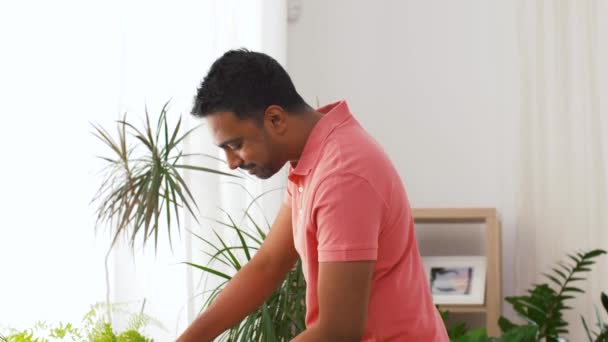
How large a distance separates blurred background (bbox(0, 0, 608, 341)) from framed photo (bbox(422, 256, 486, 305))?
18cm

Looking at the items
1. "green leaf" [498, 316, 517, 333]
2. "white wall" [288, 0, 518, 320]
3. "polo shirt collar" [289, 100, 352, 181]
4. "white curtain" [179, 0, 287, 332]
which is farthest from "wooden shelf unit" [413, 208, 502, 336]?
"polo shirt collar" [289, 100, 352, 181]

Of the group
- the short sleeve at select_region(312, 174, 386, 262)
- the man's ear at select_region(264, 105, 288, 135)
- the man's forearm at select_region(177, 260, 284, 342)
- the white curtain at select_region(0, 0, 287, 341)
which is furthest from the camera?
the white curtain at select_region(0, 0, 287, 341)

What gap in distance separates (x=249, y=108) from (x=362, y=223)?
0.26 m

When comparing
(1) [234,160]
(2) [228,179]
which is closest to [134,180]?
(2) [228,179]

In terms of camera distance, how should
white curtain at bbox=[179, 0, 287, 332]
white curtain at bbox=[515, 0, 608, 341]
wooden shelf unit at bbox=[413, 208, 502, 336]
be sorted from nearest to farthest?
white curtain at bbox=[179, 0, 287, 332] < wooden shelf unit at bbox=[413, 208, 502, 336] < white curtain at bbox=[515, 0, 608, 341]

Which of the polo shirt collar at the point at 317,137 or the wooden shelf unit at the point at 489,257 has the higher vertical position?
the polo shirt collar at the point at 317,137

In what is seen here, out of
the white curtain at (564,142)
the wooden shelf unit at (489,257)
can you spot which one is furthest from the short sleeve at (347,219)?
the white curtain at (564,142)

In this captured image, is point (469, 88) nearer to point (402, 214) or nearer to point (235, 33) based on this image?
point (235, 33)

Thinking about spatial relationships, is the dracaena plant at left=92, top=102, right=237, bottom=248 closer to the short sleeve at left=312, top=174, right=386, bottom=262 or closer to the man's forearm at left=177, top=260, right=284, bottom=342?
the man's forearm at left=177, top=260, right=284, bottom=342

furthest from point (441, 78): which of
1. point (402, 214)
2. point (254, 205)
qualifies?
point (402, 214)

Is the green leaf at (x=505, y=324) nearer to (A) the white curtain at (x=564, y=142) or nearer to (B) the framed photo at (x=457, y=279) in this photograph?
(B) the framed photo at (x=457, y=279)

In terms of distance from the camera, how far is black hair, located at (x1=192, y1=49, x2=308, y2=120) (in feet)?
4.75

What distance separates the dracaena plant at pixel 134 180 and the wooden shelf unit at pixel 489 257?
1178 mm

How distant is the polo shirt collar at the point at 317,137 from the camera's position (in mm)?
1476
